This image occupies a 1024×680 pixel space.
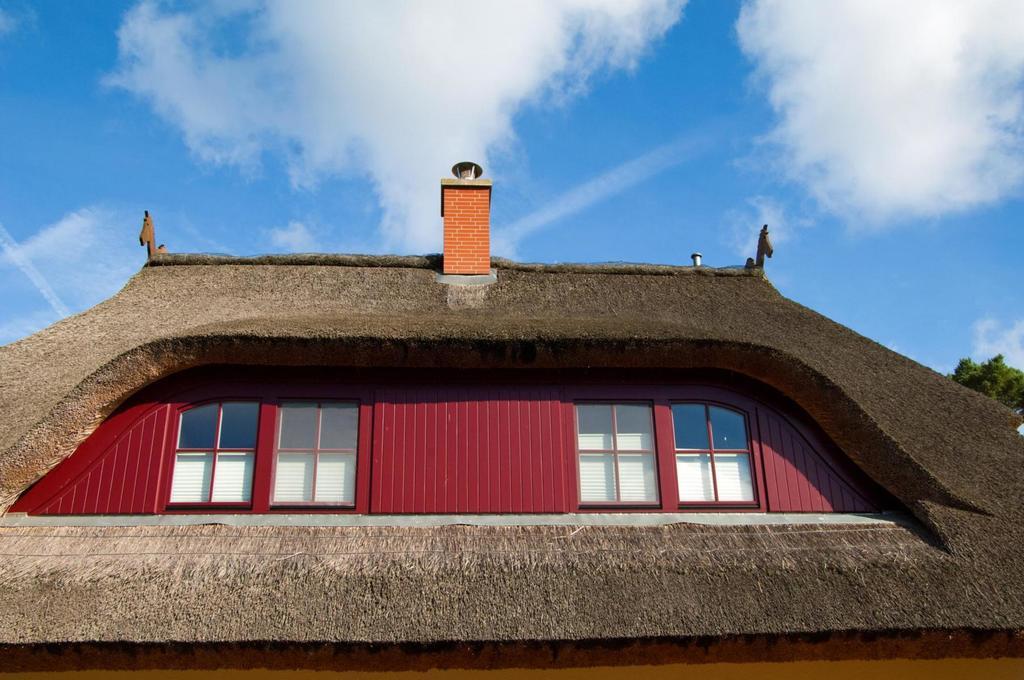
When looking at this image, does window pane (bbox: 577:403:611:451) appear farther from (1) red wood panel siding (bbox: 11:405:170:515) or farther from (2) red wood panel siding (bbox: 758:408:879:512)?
(1) red wood panel siding (bbox: 11:405:170:515)

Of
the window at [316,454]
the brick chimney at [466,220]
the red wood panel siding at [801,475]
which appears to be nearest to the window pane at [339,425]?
the window at [316,454]

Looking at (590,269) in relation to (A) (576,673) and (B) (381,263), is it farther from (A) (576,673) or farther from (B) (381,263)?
(A) (576,673)

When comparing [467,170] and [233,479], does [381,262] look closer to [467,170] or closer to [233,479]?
[467,170]

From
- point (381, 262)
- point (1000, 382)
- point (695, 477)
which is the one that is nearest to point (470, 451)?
point (695, 477)

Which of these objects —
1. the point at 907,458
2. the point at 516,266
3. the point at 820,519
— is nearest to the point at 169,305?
the point at 516,266

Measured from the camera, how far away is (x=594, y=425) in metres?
5.90

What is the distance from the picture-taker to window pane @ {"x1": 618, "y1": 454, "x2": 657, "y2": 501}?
569 cm

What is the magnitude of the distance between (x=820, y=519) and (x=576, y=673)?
2.13 meters

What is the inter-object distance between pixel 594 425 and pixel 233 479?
2704 millimetres

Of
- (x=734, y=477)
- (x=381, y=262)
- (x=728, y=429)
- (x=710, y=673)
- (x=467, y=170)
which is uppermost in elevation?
(x=467, y=170)

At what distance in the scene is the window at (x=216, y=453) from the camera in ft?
18.2

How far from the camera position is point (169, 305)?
728 centimetres

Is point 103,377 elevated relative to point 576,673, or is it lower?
elevated

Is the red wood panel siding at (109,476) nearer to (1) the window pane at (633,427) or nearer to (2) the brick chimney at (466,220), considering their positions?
(1) the window pane at (633,427)
